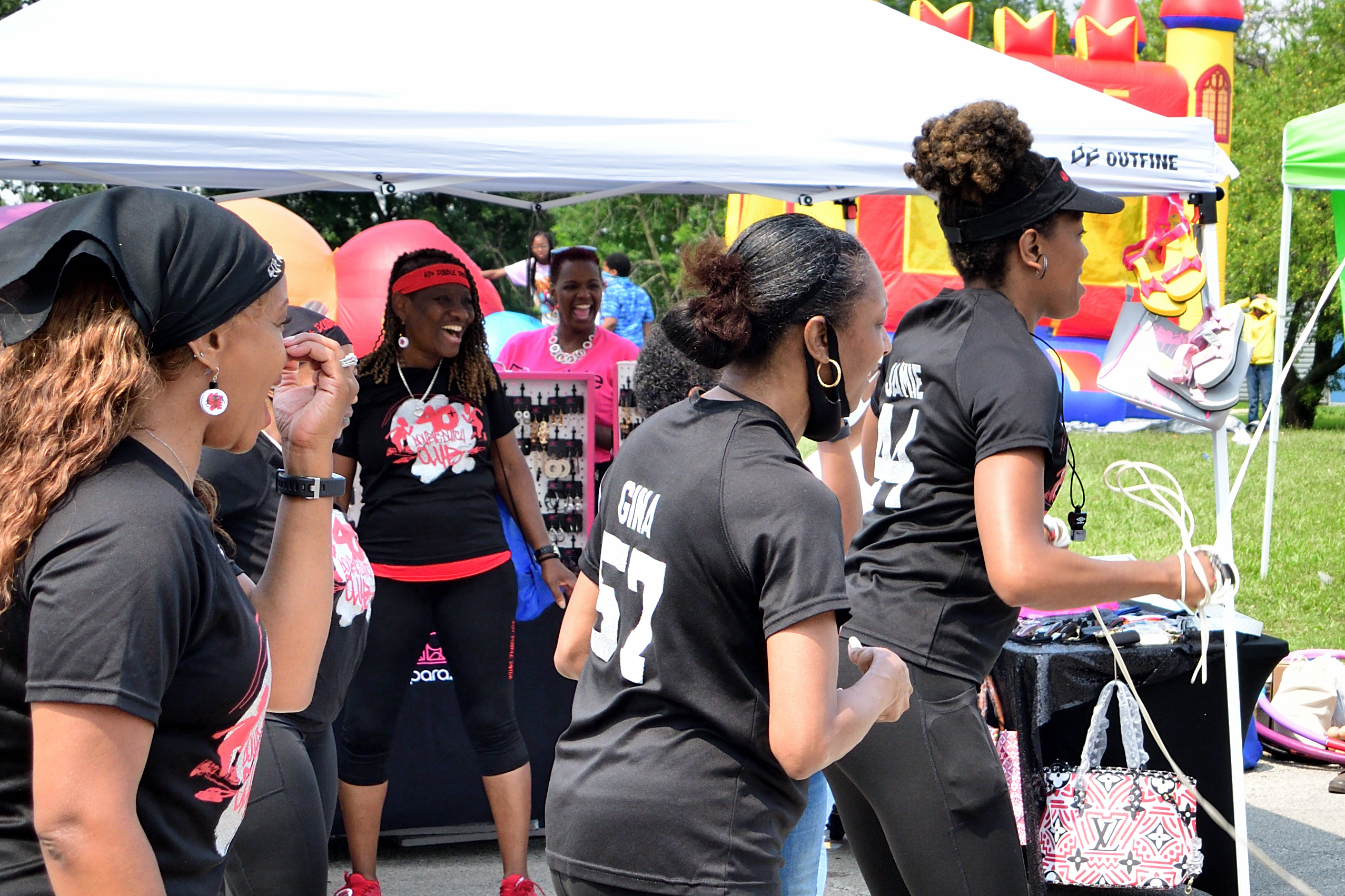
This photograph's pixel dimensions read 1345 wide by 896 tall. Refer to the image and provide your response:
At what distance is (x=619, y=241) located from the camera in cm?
2411

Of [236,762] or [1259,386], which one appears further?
[1259,386]

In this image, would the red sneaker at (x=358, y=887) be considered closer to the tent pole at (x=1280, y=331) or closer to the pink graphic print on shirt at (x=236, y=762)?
the pink graphic print on shirt at (x=236, y=762)

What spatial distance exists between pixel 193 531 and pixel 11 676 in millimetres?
218

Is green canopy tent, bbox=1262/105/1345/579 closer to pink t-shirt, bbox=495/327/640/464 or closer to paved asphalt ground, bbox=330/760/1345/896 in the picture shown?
paved asphalt ground, bbox=330/760/1345/896

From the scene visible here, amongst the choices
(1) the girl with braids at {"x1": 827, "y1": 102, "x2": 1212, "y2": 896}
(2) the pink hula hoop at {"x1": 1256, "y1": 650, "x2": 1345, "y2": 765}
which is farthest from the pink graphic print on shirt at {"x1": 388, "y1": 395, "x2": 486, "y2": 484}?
(2) the pink hula hoop at {"x1": 1256, "y1": 650, "x2": 1345, "y2": 765}

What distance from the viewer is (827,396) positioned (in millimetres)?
1815

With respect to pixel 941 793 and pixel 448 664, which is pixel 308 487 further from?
pixel 448 664

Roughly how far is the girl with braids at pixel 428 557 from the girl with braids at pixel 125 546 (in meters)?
2.31

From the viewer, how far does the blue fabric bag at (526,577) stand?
424 centimetres

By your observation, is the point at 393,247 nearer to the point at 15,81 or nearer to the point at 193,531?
the point at 15,81

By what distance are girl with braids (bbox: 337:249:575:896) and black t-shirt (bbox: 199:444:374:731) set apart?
2.49 feet

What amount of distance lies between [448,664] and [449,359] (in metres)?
1.00

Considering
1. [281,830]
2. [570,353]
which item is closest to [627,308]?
[570,353]

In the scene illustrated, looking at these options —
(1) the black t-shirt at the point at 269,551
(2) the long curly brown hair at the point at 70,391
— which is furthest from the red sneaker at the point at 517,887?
(2) the long curly brown hair at the point at 70,391
